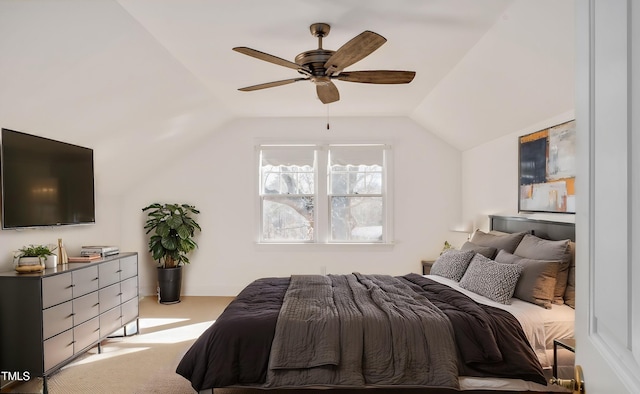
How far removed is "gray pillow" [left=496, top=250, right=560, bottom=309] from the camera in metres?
3.06

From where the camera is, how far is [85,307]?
362 cm

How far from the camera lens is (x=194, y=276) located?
628 cm

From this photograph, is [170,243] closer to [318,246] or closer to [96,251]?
[96,251]

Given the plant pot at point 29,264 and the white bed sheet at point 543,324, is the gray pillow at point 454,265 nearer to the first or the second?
the white bed sheet at point 543,324

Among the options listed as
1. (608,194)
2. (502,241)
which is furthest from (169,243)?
(608,194)

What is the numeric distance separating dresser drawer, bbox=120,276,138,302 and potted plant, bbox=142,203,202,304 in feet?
3.49

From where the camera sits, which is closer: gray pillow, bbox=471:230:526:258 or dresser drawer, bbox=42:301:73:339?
dresser drawer, bbox=42:301:73:339

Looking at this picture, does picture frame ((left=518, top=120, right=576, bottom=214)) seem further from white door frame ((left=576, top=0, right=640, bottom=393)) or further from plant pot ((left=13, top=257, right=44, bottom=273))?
plant pot ((left=13, top=257, right=44, bottom=273))

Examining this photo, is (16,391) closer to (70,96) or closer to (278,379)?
(278,379)

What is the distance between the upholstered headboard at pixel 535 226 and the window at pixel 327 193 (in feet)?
6.10

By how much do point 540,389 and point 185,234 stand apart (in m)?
4.44

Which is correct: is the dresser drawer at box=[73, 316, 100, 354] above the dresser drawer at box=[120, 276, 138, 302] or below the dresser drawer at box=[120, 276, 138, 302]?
below

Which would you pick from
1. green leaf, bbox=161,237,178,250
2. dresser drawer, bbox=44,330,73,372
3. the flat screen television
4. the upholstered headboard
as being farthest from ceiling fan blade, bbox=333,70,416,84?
green leaf, bbox=161,237,178,250

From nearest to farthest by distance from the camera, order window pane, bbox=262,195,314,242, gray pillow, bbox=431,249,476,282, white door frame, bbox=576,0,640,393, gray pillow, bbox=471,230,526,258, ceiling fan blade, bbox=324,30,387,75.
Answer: white door frame, bbox=576,0,640,393 < ceiling fan blade, bbox=324,30,387,75 < gray pillow, bbox=471,230,526,258 < gray pillow, bbox=431,249,476,282 < window pane, bbox=262,195,314,242
